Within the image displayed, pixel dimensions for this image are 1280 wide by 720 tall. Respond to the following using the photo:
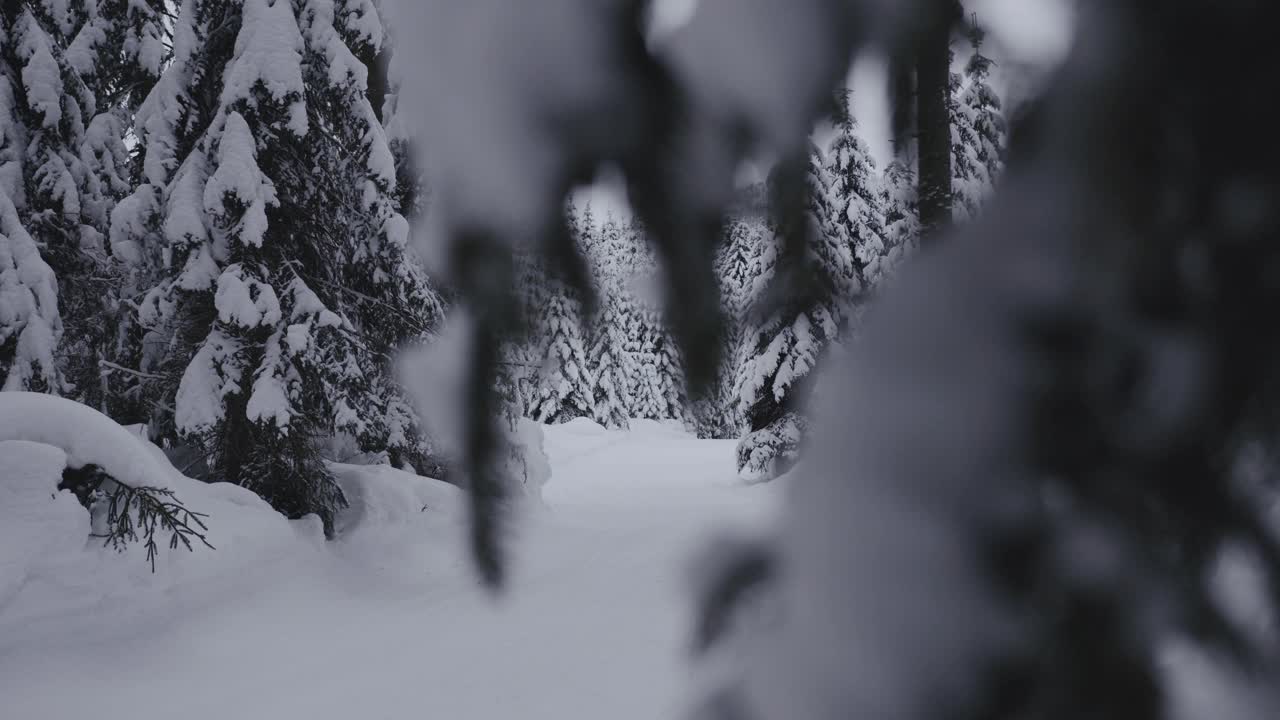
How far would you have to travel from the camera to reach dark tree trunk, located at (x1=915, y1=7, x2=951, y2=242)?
66cm

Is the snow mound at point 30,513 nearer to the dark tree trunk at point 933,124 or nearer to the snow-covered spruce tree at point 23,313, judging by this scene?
the snow-covered spruce tree at point 23,313

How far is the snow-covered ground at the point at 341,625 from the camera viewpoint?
198 inches

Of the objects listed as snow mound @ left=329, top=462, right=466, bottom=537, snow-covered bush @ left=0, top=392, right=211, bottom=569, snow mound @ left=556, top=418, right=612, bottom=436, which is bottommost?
snow-covered bush @ left=0, top=392, right=211, bottom=569

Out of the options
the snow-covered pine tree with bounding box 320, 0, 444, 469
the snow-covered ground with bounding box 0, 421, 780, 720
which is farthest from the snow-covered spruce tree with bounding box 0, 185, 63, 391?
the snow-covered ground with bounding box 0, 421, 780, 720

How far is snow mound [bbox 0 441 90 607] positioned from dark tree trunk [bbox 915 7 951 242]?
20.1 ft

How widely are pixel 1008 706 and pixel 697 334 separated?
400 millimetres

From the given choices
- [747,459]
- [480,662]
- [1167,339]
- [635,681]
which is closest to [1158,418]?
[1167,339]

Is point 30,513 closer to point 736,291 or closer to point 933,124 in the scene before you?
point 736,291

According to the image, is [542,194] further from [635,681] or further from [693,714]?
[635,681]

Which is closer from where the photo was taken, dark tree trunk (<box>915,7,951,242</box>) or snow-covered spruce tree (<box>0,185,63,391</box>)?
dark tree trunk (<box>915,7,951,242</box>)

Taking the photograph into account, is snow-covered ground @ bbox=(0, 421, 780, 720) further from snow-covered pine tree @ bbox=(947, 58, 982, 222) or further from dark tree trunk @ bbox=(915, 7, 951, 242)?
dark tree trunk @ bbox=(915, 7, 951, 242)

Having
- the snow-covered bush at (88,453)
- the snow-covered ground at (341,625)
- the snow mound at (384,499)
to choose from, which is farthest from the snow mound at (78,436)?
the snow mound at (384,499)

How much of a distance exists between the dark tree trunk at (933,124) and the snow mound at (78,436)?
5.85m

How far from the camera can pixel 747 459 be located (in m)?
14.0
